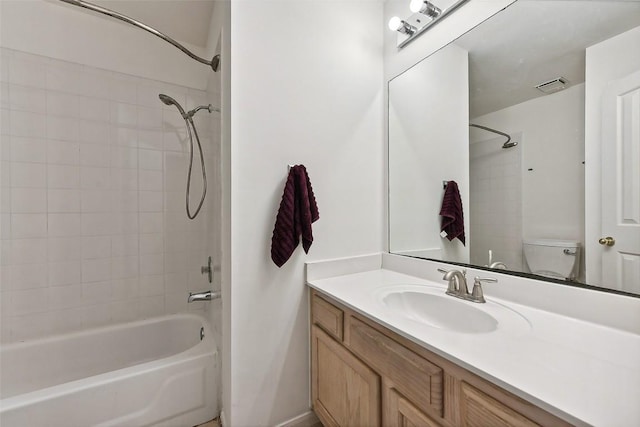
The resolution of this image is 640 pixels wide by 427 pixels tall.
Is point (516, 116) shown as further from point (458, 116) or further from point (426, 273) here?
point (426, 273)

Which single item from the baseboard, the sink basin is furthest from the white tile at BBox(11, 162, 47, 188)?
the sink basin

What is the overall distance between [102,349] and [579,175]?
2.71 meters

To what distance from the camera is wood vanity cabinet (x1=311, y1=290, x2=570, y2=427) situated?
591mm

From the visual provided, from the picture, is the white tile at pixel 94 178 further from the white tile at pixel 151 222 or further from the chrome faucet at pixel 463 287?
the chrome faucet at pixel 463 287

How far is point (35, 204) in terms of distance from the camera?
165 centimetres

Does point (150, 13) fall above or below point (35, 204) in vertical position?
above

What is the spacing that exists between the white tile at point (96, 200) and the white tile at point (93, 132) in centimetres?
35

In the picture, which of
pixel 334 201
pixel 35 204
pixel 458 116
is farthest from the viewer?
pixel 35 204

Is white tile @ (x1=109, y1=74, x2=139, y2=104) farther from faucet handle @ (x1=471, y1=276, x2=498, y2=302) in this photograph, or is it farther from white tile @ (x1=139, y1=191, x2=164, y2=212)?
faucet handle @ (x1=471, y1=276, x2=498, y2=302)

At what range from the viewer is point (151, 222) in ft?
6.52

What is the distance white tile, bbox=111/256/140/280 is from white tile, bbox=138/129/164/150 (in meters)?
0.84

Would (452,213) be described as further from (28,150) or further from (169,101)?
(28,150)

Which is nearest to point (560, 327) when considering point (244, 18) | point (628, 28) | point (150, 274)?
point (628, 28)

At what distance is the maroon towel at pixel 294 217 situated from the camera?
1.21m
